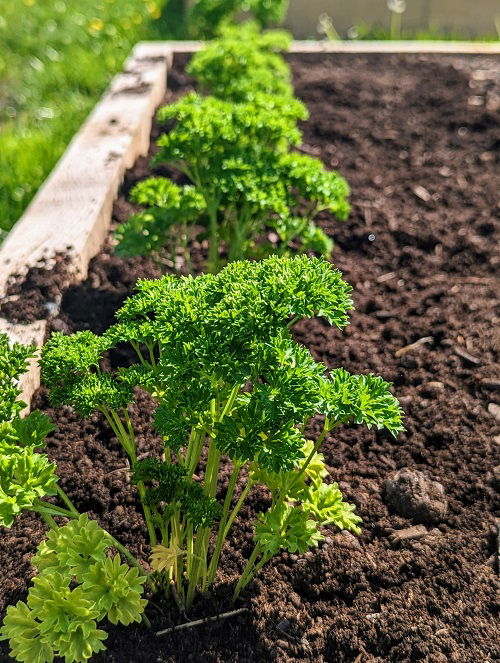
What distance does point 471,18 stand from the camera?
713cm

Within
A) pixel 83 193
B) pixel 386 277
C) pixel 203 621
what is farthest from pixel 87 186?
pixel 203 621

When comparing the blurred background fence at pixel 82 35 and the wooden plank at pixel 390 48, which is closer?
the blurred background fence at pixel 82 35

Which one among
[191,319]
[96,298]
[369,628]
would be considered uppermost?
[191,319]

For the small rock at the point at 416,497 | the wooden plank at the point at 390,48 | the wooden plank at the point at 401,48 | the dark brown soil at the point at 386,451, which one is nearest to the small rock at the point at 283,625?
the dark brown soil at the point at 386,451

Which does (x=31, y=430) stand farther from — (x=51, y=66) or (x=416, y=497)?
(x=51, y=66)

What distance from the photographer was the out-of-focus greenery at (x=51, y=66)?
14.8 ft

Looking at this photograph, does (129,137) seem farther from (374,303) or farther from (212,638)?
(212,638)

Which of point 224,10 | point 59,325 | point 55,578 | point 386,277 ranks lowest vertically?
point 386,277

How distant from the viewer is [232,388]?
73.7 inches

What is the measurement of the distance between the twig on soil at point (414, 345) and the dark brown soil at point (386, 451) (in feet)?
0.08

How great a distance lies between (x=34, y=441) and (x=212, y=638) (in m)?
0.72

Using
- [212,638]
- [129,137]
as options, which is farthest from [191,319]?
[129,137]

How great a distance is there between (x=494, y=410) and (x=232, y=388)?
1355 mm

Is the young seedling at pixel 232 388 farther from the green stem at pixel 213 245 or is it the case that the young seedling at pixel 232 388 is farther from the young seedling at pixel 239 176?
the green stem at pixel 213 245
